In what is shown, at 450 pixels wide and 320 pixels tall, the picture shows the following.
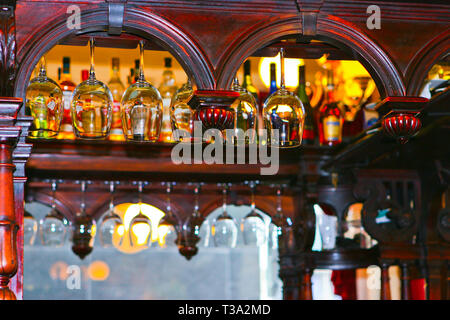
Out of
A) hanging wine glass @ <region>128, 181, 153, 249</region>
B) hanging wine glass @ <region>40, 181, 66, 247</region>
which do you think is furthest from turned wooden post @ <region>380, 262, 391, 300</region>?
hanging wine glass @ <region>40, 181, 66, 247</region>

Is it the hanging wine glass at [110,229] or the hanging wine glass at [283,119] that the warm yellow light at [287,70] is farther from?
the hanging wine glass at [283,119]

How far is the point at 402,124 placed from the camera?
1625mm

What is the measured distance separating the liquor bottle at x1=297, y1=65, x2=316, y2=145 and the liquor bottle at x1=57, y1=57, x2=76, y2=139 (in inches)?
35.9

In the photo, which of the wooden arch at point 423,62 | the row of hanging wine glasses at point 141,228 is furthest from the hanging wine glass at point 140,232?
the wooden arch at point 423,62

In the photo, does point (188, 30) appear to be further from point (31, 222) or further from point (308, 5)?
point (31, 222)

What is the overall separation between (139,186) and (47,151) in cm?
40

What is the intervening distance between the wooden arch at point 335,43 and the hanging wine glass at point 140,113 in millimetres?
193

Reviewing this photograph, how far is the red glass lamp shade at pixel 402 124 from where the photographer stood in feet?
5.32

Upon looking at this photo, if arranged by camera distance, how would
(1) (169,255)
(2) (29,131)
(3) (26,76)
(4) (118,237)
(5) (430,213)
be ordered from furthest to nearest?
(1) (169,255) < (5) (430,213) < (4) (118,237) < (2) (29,131) < (3) (26,76)

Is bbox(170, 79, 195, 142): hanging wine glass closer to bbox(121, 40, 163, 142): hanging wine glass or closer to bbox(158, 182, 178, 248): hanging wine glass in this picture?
bbox(121, 40, 163, 142): hanging wine glass

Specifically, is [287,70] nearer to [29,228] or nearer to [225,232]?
[225,232]

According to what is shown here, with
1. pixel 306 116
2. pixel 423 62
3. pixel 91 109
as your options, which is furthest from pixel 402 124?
pixel 306 116

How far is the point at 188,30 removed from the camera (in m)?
1.56

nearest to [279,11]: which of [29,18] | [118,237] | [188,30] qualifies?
[188,30]
